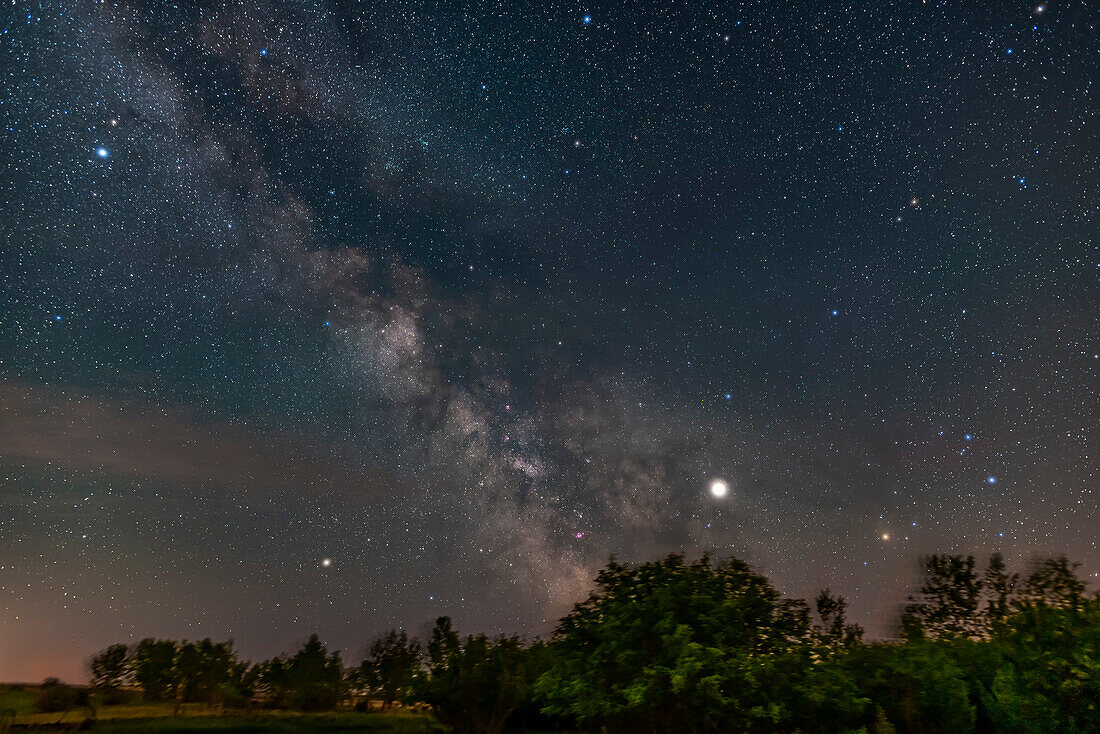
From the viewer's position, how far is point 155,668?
81.3 metres

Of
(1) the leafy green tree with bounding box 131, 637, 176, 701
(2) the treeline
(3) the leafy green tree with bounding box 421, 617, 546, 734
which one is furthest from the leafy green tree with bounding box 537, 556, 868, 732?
(1) the leafy green tree with bounding box 131, 637, 176, 701

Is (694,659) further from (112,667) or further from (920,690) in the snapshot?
(112,667)

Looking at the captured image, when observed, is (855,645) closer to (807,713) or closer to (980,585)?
(807,713)

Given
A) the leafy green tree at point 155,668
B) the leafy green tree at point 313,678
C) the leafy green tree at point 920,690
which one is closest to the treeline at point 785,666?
the leafy green tree at point 920,690

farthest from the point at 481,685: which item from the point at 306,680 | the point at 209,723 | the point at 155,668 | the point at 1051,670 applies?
the point at 155,668

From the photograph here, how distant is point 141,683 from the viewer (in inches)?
3187

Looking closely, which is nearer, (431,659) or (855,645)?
(855,645)

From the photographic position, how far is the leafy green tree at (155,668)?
77.8 m

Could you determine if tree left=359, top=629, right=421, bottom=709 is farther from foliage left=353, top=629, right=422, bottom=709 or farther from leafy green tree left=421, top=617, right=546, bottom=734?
leafy green tree left=421, top=617, right=546, bottom=734

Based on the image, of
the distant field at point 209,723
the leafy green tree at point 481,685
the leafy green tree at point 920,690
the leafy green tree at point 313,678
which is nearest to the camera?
the leafy green tree at point 920,690

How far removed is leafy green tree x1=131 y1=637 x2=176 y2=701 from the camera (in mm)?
77750

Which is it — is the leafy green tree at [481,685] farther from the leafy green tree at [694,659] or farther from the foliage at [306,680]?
the foliage at [306,680]

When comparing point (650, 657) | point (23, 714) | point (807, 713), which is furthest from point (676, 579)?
point (23, 714)

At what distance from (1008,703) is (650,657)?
10950mm
